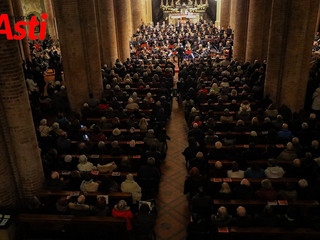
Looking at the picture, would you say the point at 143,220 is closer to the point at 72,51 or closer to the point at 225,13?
the point at 72,51

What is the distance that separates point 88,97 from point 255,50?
10.1 meters

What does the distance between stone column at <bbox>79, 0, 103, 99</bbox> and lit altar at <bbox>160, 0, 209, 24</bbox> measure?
23.6 m

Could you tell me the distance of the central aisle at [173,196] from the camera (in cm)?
844

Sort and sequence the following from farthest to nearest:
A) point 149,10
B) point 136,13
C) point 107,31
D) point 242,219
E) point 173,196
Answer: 1. point 149,10
2. point 136,13
3. point 107,31
4. point 173,196
5. point 242,219

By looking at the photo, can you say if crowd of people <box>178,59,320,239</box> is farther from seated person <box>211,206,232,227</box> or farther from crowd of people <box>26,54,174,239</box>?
crowd of people <box>26,54,174,239</box>

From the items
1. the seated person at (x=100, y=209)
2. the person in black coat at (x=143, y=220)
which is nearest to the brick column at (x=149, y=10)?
the seated person at (x=100, y=209)

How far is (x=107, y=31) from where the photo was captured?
2073cm

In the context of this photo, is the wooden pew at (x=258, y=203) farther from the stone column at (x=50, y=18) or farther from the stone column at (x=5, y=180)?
the stone column at (x=50, y=18)

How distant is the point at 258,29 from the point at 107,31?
8759mm

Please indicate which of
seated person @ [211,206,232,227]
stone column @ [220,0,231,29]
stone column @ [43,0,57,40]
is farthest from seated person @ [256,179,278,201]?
stone column @ [220,0,231,29]

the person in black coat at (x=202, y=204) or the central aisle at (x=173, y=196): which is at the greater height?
the person in black coat at (x=202, y=204)

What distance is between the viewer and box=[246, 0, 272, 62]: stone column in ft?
62.5

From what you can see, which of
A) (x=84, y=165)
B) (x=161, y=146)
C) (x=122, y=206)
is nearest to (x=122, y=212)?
(x=122, y=206)

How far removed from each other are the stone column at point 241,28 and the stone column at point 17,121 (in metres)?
17.1
